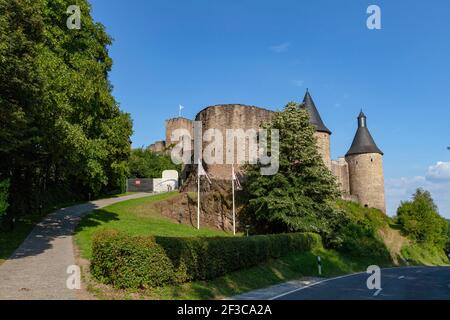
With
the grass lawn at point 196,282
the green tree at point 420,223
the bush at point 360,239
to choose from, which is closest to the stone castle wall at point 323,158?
the bush at point 360,239

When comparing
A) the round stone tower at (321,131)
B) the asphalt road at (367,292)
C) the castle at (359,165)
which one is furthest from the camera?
the castle at (359,165)

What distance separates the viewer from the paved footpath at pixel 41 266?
989 centimetres

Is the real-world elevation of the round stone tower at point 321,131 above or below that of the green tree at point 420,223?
above

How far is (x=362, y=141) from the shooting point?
61062 millimetres

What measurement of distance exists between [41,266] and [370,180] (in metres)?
53.2

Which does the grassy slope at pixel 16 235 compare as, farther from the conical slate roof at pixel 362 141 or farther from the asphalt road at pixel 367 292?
the conical slate roof at pixel 362 141

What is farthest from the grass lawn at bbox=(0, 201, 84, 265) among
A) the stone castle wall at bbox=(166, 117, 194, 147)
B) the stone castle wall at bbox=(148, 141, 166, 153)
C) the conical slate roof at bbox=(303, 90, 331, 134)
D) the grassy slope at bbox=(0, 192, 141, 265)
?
the stone castle wall at bbox=(166, 117, 194, 147)

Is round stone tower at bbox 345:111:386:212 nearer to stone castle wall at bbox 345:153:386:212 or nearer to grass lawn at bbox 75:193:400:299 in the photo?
stone castle wall at bbox 345:153:386:212

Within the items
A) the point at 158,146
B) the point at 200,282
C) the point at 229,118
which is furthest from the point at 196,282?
the point at 158,146

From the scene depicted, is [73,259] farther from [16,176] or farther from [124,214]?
[124,214]

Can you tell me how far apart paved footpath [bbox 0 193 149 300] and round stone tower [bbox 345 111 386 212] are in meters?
46.9

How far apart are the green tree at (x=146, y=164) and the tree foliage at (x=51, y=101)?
24896mm
